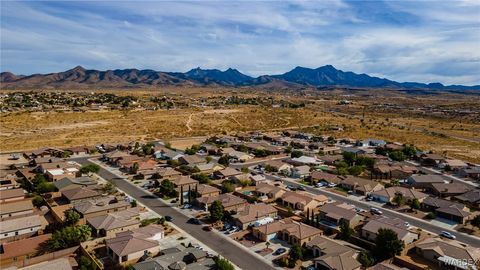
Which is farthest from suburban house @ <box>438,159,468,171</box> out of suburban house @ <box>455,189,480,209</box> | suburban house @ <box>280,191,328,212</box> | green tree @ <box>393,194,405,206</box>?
suburban house @ <box>280,191,328,212</box>

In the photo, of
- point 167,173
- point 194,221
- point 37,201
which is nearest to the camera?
point 194,221

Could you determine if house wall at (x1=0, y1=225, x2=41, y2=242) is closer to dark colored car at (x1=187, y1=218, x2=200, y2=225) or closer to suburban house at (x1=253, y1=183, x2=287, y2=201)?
dark colored car at (x1=187, y1=218, x2=200, y2=225)

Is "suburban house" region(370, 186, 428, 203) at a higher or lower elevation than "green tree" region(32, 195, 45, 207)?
higher

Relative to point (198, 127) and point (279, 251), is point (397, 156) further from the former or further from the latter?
point (198, 127)

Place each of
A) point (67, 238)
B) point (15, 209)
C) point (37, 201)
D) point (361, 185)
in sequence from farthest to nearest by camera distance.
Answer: point (361, 185)
point (37, 201)
point (15, 209)
point (67, 238)

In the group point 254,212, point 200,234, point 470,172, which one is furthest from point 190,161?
point 470,172

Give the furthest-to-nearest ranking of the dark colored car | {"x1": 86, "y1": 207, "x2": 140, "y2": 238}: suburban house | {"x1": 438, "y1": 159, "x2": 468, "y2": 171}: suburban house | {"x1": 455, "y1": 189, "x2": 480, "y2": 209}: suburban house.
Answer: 1. {"x1": 438, "y1": 159, "x2": 468, "y2": 171}: suburban house
2. {"x1": 455, "y1": 189, "x2": 480, "y2": 209}: suburban house
3. the dark colored car
4. {"x1": 86, "y1": 207, "x2": 140, "y2": 238}: suburban house

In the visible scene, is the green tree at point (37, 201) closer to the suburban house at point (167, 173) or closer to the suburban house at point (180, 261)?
the suburban house at point (167, 173)
